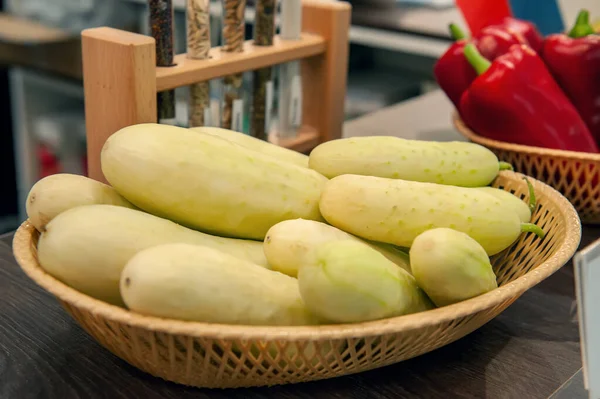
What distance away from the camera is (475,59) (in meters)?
0.93

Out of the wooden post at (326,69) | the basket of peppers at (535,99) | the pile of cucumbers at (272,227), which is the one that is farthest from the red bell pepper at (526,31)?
the pile of cucumbers at (272,227)

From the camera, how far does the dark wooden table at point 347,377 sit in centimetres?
52

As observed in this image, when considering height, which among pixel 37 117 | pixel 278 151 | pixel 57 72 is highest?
pixel 278 151

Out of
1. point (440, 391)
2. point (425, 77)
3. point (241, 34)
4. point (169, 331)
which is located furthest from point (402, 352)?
point (425, 77)

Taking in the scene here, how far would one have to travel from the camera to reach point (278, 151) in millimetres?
680

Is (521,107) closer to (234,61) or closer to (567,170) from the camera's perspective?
(567,170)

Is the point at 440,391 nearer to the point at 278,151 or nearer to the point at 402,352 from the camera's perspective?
the point at 402,352

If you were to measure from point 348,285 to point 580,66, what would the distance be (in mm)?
632

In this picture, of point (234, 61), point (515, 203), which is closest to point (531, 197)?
point (515, 203)

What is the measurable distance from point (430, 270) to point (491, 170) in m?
0.23

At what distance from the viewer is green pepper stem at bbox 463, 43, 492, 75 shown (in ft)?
3.04

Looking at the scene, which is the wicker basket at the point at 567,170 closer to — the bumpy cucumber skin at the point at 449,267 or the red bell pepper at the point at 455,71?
the red bell pepper at the point at 455,71

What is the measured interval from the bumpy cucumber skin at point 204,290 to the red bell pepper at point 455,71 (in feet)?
1.93

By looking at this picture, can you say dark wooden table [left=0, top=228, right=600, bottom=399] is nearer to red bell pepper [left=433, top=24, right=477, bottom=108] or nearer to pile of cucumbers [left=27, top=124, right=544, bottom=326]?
pile of cucumbers [left=27, top=124, right=544, bottom=326]
